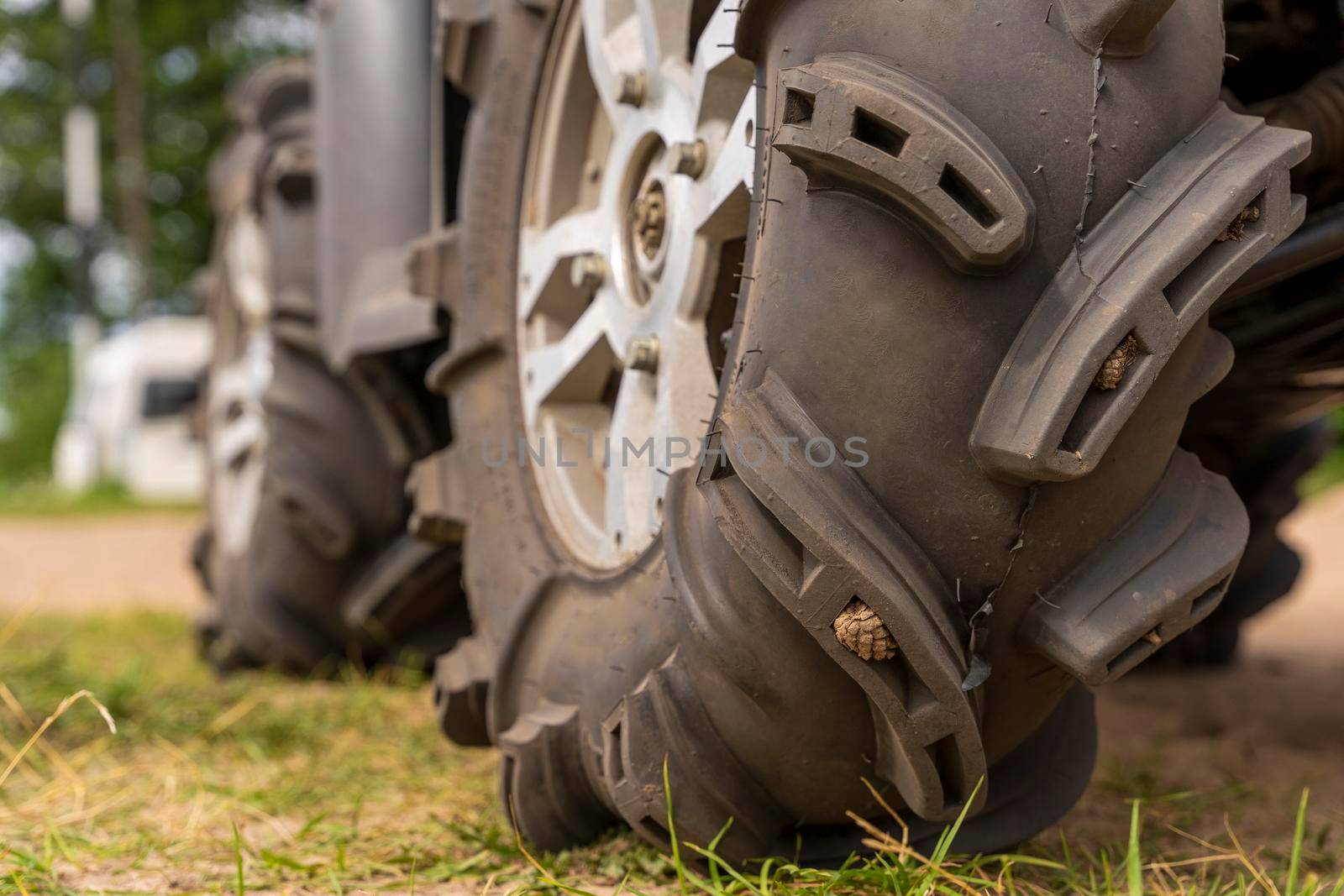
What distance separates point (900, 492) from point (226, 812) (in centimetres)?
101

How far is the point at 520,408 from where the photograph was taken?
167 centimetres

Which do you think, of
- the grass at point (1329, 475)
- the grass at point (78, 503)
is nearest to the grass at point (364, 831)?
the grass at point (78, 503)

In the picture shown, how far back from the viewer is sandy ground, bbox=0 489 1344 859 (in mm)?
1565

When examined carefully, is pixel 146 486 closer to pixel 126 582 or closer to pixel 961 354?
pixel 126 582

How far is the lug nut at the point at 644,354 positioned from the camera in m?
1.36

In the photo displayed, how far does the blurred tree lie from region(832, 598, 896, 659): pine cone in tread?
17721 mm

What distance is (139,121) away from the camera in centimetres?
1692

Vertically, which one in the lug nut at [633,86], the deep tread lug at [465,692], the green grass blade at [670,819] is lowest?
the deep tread lug at [465,692]

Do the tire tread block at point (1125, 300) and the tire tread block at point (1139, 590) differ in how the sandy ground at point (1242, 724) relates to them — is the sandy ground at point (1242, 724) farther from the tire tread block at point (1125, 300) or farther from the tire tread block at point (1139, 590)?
the tire tread block at point (1125, 300)

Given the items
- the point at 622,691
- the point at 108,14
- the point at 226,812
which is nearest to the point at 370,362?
the point at 226,812

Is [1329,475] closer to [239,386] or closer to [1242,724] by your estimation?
[1242,724]

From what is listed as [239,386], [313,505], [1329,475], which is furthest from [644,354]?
[1329,475]

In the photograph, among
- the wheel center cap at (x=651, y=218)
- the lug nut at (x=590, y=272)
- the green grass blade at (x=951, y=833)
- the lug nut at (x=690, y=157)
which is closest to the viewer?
the green grass blade at (x=951, y=833)

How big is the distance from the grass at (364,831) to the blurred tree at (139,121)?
1644cm
